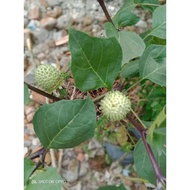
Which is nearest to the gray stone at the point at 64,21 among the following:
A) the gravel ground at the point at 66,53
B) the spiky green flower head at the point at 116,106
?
the gravel ground at the point at 66,53

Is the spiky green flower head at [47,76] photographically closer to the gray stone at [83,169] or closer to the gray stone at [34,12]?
the gray stone at [34,12]

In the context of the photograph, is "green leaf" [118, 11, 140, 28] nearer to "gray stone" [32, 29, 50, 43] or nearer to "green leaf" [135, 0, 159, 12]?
"green leaf" [135, 0, 159, 12]

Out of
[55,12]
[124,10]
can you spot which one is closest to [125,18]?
[124,10]

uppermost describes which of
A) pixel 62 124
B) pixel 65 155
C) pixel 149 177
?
pixel 62 124

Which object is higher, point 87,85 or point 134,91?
point 87,85

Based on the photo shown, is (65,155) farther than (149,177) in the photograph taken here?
Yes

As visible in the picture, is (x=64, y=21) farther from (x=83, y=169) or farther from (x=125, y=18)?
(x=83, y=169)

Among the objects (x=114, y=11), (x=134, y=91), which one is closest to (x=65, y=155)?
(x=134, y=91)
